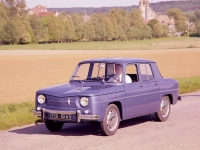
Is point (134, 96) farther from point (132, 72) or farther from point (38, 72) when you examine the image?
point (38, 72)

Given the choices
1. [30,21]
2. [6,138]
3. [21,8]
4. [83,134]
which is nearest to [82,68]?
[83,134]

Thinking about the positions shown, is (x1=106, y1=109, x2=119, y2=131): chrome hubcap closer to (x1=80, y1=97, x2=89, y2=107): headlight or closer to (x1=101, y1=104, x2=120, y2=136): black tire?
(x1=101, y1=104, x2=120, y2=136): black tire

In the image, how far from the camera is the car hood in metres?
8.82

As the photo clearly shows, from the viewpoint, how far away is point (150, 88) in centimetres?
1030

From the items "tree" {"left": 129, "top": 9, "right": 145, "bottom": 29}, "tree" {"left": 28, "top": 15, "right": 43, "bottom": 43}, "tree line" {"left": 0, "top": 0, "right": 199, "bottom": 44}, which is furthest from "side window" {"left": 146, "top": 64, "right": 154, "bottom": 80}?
"tree" {"left": 129, "top": 9, "right": 145, "bottom": 29}

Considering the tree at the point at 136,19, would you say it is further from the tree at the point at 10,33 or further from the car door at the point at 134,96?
the car door at the point at 134,96

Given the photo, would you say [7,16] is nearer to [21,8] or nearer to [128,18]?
[21,8]

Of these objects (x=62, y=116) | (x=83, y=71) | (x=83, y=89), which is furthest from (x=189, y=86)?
(x=62, y=116)

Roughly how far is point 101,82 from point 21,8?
129352 mm

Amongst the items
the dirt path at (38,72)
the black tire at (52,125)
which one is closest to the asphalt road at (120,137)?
the black tire at (52,125)

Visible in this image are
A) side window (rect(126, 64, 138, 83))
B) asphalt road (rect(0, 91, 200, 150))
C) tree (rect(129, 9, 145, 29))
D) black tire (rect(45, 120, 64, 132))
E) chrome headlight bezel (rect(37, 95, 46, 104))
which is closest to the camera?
asphalt road (rect(0, 91, 200, 150))

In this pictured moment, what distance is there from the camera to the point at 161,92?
35.1ft

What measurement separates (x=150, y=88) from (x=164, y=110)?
97 cm

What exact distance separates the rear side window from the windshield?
75cm
